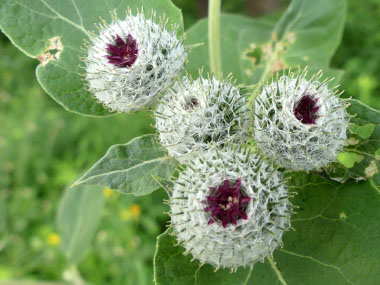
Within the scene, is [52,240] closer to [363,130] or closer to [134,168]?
[134,168]

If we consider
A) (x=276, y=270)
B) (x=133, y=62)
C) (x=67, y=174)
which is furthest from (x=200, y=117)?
(x=67, y=174)

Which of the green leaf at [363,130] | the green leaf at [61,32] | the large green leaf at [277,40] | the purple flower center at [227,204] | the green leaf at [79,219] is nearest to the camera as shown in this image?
the purple flower center at [227,204]

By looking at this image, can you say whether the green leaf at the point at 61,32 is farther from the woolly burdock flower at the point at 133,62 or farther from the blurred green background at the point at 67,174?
the blurred green background at the point at 67,174

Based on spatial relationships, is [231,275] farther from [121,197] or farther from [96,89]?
[121,197]

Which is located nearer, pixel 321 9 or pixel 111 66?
pixel 111 66

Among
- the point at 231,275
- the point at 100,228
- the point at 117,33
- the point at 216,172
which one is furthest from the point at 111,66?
the point at 100,228

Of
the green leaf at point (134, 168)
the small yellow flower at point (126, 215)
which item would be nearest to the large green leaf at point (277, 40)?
the green leaf at point (134, 168)
